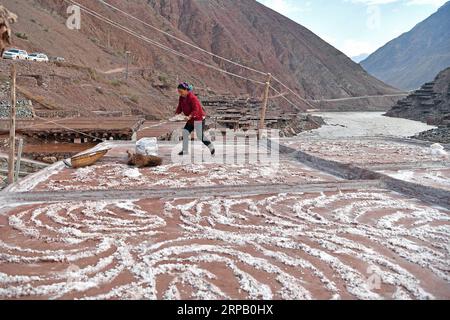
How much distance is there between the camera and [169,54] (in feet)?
203

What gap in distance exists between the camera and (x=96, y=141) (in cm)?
1522

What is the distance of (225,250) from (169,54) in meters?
62.2

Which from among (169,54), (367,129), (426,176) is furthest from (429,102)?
(426,176)

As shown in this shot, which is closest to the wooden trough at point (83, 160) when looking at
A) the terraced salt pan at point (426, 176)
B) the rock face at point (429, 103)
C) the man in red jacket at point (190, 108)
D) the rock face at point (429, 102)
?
the man in red jacket at point (190, 108)

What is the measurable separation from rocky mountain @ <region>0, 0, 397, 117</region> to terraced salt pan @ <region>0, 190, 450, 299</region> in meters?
21.3

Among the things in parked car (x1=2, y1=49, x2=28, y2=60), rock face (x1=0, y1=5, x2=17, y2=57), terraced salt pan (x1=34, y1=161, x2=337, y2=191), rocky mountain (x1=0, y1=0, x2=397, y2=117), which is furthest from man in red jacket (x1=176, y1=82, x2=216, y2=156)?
parked car (x1=2, y1=49, x2=28, y2=60)

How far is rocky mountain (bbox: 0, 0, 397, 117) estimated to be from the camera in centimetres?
3094

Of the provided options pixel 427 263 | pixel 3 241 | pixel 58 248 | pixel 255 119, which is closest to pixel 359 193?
pixel 427 263

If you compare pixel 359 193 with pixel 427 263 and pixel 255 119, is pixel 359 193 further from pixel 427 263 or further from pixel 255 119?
pixel 255 119

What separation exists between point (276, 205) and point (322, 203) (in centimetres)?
53

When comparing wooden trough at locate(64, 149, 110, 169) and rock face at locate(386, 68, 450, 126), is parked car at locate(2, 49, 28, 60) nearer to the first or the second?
wooden trough at locate(64, 149, 110, 169)

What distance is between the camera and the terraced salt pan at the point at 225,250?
2287mm

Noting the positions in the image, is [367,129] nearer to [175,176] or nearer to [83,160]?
[175,176]

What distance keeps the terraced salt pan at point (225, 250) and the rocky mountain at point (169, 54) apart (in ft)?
70.0
